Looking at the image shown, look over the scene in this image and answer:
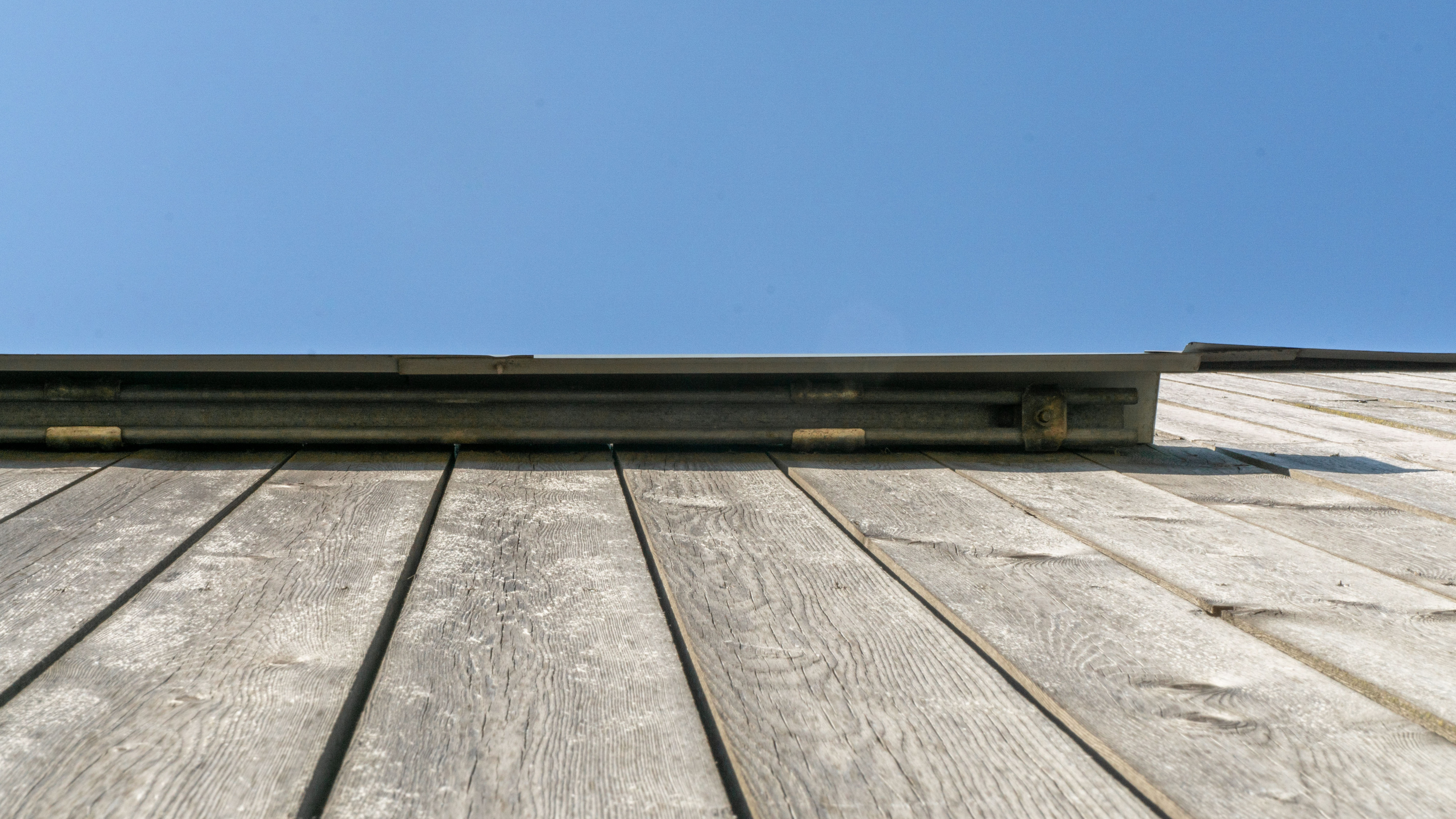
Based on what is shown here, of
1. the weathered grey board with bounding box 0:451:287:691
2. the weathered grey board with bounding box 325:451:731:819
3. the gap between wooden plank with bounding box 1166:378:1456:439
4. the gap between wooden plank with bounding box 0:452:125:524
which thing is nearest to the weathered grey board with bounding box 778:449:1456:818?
the weathered grey board with bounding box 325:451:731:819

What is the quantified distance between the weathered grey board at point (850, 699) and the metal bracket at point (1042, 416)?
89 centimetres

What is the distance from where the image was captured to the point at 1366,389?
10.8 feet

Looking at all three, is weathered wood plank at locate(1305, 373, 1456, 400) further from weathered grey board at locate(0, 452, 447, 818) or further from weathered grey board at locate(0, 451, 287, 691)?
weathered grey board at locate(0, 451, 287, 691)

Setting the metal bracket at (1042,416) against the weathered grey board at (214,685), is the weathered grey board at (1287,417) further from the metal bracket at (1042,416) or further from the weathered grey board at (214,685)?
the weathered grey board at (214,685)

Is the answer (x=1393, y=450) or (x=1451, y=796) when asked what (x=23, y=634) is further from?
(x=1393, y=450)

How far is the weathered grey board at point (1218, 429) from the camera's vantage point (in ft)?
7.54

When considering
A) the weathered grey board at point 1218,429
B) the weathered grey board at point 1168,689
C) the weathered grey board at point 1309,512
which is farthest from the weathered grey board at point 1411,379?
the weathered grey board at point 1168,689

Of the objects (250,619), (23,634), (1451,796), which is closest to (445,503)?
(250,619)

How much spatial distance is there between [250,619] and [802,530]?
2.51 feet

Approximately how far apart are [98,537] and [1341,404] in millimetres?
3497

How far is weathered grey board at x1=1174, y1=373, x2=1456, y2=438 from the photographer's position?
8.23ft

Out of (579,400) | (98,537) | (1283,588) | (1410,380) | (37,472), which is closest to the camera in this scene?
(1283,588)

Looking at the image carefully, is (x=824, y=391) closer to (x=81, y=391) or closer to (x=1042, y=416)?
(x=1042, y=416)

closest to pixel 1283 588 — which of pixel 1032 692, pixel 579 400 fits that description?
pixel 1032 692
